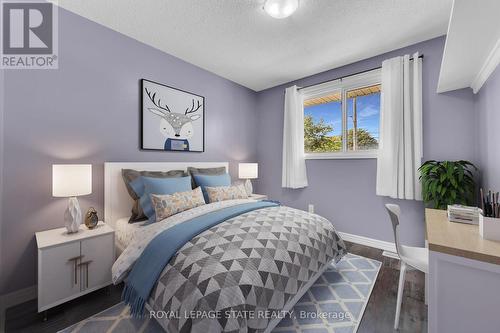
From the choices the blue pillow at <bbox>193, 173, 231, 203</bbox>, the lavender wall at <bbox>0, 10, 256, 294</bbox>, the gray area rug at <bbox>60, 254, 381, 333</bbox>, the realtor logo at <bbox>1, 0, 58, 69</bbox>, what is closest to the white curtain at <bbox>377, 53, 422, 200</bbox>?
the gray area rug at <bbox>60, 254, 381, 333</bbox>

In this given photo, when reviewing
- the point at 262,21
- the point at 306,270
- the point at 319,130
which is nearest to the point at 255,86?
the point at 319,130

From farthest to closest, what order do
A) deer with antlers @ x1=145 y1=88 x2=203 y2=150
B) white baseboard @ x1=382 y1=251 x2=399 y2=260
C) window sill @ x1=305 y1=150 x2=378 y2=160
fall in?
window sill @ x1=305 y1=150 x2=378 y2=160
deer with antlers @ x1=145 y1=88 x2=203 y2=150
white baseboard @ x1=382 y1=251 x2=399 y2=260

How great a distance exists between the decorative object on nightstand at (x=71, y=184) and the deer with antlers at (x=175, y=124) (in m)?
1.10

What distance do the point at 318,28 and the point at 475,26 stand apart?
134cm

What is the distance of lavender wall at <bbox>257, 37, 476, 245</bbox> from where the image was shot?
231 centimetres

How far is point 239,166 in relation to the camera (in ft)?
11.8

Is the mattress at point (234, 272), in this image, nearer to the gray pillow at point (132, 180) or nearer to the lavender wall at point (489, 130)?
the gray pillow at point (132, 180)

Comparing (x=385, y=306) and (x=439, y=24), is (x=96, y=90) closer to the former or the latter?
(x=385, y=306)

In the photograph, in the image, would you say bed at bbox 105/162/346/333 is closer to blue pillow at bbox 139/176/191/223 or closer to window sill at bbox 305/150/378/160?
blue pillow at bbox 139/176/191/223

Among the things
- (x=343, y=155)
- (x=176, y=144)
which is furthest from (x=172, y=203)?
(x=343, y=155)

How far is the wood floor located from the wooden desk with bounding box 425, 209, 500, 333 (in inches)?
26.0

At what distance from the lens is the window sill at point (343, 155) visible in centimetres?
292

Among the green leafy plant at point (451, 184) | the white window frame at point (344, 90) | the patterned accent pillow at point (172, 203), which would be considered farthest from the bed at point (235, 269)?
the white window frame at point (344, 90)

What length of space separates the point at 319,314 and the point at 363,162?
Result: 7.04 ft
